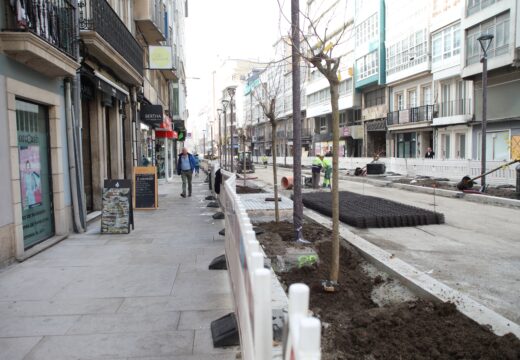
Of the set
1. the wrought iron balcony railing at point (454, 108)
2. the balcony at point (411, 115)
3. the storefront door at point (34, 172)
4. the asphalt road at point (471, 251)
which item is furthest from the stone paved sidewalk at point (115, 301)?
the balcony at point (411, 115)

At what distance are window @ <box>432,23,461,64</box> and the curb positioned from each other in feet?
96.3

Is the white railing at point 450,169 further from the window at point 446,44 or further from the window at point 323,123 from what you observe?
the window at point 323,123

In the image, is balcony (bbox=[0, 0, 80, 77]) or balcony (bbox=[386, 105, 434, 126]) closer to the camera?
balcony (bbox=[0, 0, 80, 77])

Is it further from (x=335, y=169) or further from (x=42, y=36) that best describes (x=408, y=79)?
(x=335, y=169)

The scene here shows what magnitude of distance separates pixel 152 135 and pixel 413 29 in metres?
23.9

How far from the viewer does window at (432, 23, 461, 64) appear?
32000 mm

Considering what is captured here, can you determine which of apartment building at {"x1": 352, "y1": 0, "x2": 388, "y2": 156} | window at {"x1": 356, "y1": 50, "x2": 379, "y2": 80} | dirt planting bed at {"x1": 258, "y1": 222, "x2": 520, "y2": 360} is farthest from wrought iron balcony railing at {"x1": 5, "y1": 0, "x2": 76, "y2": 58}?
window at {"x1": 356, "y1": 50, "x2": 379, "y2": 80}

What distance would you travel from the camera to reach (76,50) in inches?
356

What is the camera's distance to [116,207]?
8898mm

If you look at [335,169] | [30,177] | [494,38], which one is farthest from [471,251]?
[494,38]

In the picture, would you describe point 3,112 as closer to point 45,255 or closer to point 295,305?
point 45,255

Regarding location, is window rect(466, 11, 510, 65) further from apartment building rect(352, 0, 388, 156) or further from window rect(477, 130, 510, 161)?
apartment building rect(352, 0, 388, 156)

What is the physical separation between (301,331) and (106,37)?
11235 millimetres

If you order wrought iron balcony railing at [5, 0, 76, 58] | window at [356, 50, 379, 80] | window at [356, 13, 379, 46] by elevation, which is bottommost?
wrought iron balcony railing at [5, 0, 76, 58]
